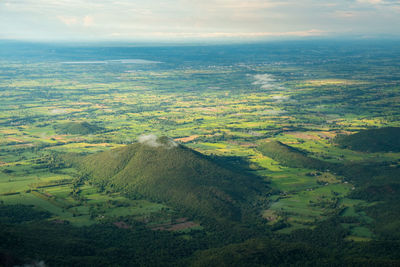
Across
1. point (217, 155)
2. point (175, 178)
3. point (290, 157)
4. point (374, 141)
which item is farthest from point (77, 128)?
point (374, 141)

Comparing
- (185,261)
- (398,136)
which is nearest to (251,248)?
(185,261)

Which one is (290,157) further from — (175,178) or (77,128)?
(77,128)

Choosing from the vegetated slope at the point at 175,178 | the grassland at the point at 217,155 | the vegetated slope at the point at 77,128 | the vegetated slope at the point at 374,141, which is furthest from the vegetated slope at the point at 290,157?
the vegetated slope at the point at 77,128

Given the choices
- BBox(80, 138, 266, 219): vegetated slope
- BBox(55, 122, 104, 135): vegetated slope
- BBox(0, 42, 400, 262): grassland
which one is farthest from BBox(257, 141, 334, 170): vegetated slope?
BBox(55, 122, 104, 135): vegetated slope

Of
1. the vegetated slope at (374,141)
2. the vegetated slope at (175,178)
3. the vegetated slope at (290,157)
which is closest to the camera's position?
the vegetated slope at (175,178)

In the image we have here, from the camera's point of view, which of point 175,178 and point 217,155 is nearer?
point 175,178

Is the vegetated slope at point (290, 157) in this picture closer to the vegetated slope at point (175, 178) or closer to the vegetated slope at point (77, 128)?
the vegetated slope at point (175, 178)

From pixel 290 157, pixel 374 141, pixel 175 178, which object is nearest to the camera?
pixel 175 178
